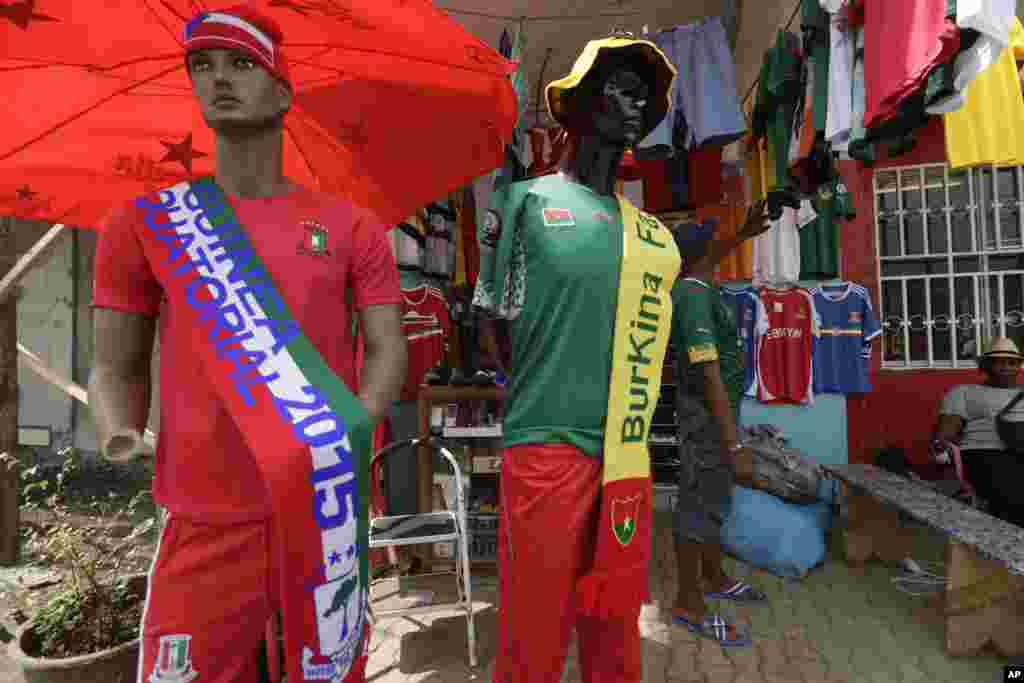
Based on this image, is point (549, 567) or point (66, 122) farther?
point (66, 122)

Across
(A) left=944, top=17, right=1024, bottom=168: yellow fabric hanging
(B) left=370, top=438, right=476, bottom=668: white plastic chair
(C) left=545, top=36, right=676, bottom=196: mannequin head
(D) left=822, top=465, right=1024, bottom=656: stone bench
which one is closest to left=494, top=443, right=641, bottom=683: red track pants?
(C) left=545, top=36, right=676, bottom=196: mannequin head

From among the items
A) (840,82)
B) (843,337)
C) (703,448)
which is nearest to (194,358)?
(703,448)

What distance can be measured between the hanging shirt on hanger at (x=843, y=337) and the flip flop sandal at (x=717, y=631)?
336cm

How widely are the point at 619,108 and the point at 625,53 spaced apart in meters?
0.19

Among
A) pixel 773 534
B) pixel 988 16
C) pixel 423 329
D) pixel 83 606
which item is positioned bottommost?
pixel 773 534

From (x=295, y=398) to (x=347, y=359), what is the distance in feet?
0.72

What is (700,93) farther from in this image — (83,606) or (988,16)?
(83,606)

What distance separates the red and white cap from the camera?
1222mm

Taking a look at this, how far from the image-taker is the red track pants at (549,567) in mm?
1515

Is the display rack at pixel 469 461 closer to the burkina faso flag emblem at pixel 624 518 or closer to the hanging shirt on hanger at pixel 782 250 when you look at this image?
the burkina faso flag emblem at pixel 624 518

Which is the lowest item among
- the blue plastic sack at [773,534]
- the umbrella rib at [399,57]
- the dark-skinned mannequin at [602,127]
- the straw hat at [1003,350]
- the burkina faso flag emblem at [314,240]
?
the blue plastic sack at [773,534]

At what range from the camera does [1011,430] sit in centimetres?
416

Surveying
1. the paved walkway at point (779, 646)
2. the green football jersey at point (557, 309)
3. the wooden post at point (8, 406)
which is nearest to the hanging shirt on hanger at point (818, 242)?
the paved walkway at point (779, 646)

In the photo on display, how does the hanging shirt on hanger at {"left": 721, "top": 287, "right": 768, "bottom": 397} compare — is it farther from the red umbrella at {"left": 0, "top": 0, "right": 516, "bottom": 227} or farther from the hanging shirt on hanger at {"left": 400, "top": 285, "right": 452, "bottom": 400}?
the red umbrella at {"left": 0, "top": 0, "right": 516, "bottom": 227}
